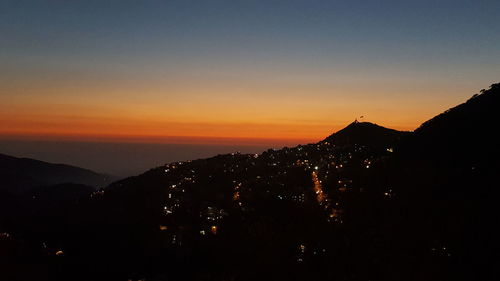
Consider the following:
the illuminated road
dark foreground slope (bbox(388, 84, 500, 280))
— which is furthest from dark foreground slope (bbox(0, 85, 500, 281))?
the illuminated road

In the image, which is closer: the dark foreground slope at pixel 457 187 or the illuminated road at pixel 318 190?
the dark foreground slope at pixel 457 187

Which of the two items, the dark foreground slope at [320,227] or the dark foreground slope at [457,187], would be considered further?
the dark foreground slope at [320,227]

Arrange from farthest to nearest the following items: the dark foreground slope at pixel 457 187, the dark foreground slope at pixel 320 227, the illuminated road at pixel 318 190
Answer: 1. the illuminated road at pixel 318 190
2. the dark foreground slope at pixel 320 227
3. the dark foreground slope at pixel 457 187

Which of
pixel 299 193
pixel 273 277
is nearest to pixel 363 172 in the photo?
pixel 299 193

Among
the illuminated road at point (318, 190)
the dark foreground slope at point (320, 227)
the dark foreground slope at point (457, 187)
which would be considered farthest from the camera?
the illuminated road at point (318, 190)

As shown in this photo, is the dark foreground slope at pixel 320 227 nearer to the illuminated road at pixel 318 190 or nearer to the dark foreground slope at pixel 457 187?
the dark foreground slope at pixel 457 187

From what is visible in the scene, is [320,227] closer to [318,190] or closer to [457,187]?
[457,187]

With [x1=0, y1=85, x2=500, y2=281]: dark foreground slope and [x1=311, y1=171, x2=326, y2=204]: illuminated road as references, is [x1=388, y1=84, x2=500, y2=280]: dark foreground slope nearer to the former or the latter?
[x1=0, y1=85, x2=500, y2=281]: dark foreground slope

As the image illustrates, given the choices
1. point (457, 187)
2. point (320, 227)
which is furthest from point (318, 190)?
point (457, 187)

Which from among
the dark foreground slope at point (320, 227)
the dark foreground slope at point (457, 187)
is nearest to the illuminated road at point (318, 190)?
the dark foreground slope at point (320, 227)

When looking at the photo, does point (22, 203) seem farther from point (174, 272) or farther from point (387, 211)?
point (387, 211)
